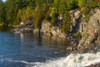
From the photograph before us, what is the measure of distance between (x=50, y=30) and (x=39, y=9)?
121 feet

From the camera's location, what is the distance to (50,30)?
8969cm


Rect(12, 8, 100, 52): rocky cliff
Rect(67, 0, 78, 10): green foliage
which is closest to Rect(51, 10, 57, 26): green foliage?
Rect(12, 8, 100, 52): rocky cliff

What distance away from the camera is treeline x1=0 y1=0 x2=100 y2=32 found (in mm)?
75250

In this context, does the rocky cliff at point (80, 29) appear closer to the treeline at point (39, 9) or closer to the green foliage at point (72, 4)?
the treeline at point (39, 9)

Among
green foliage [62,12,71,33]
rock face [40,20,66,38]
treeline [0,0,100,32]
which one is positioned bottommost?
rock face [40,20,66,38]

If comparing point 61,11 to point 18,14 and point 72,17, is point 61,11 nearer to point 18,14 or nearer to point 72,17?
point 72,17

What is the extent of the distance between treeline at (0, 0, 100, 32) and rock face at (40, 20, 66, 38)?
272 centimetres

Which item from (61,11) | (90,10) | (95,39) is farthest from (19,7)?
(95,39)

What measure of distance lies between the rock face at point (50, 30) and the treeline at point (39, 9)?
107 inches

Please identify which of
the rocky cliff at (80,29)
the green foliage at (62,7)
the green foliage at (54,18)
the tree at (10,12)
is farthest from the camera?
the tree at (10,12)

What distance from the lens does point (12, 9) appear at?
567 feet

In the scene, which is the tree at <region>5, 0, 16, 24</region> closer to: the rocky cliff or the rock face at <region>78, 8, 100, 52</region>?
the rocky cliff

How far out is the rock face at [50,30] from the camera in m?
80.4

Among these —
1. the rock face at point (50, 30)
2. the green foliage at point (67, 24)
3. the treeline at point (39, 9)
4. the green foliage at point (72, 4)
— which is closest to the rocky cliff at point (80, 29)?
the rock face at point (50, 30)
